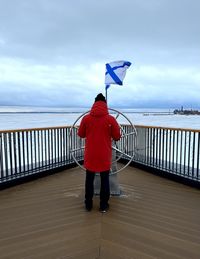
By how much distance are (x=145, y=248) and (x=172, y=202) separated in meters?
1.48

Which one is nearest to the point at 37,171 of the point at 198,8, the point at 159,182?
the point at 159,182

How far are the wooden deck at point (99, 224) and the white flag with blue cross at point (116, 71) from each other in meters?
1.85

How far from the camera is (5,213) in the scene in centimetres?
338

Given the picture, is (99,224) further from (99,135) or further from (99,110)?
(99,110)

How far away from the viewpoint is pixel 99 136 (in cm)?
327

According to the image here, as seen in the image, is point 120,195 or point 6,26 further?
point 6,26

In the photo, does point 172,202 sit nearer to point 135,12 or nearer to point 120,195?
point 120,195

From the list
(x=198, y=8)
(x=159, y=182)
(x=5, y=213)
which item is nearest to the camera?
(x=5, y=213)

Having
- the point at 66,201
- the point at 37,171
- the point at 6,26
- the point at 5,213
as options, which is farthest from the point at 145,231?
the point at 6,26

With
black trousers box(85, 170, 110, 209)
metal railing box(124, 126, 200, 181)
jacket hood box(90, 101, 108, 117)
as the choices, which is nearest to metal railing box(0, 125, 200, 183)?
metal railing box(124, 126, 200, 181)

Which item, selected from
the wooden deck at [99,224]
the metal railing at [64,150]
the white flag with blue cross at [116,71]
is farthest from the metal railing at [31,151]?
A: the white flag with blue cross at [116,71]

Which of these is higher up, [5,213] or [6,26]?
[6,26]

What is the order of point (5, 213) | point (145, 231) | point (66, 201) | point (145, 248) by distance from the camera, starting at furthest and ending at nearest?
point (66, 201) < point (5, 213) < point (145, 231) < point (145, 248)

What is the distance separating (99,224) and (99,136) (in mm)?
1059
